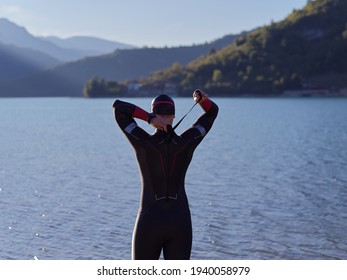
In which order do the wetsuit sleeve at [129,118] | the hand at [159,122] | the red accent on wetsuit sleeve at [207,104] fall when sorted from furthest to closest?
1. the red accent on wetsuit sleeve at [207,104]
2. the wetsuit sleeve at [129,118]
3. the hand at [159,122]

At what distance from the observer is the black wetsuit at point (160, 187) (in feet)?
21.8

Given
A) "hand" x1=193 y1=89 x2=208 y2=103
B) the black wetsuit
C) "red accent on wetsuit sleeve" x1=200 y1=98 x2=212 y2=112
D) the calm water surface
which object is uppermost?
"hand" x1=193 y1=89 x2=208 y2=103

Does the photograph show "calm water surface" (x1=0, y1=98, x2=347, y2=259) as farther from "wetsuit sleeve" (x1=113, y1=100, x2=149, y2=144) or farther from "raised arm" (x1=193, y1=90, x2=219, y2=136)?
"wetsuit sleeve" (x1=113, y1=100, x2=149, y2=144)

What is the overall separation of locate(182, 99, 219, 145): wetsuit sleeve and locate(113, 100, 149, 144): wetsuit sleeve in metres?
0.46

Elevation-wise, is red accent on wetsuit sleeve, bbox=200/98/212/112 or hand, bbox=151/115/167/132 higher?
red accent on wetsuit sleeve, bbox=200/98/212/112

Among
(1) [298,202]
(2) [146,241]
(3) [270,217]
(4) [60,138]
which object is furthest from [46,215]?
(4) [60,138]

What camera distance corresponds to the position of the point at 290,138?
5697 centimetres

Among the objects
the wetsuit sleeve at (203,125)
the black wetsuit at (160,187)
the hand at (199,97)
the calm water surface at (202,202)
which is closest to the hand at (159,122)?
the black wetsuit at (160,187)

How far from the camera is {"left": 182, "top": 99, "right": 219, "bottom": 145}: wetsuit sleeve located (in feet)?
22.4

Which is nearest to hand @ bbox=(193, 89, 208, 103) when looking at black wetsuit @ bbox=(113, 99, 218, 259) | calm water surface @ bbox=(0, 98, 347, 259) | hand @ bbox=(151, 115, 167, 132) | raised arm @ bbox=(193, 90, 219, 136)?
raised arm @ bbox=(193, 90, 219, 136)

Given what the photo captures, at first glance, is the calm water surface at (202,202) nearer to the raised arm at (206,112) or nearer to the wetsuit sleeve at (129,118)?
the raised arm at (206,112)
